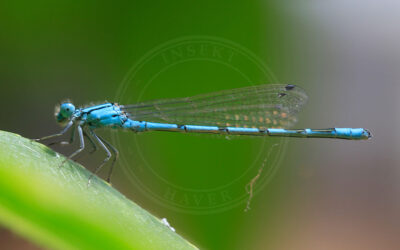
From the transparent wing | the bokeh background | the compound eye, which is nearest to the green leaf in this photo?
the compound eye

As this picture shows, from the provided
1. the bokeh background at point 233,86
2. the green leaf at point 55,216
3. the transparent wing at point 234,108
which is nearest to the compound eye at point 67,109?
the transparent wing at point 234,108

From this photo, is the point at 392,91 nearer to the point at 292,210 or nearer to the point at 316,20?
the point at 316,20

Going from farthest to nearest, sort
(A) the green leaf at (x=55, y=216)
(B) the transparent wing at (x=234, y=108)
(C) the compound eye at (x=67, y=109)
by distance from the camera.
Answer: (B) the transparent wing at (x=234, y=108) < (C) the compound eye at (x=67, y=109) < (A) the green leaf at (x=55, y=216)

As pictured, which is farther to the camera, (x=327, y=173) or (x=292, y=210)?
(x=327, y=173)

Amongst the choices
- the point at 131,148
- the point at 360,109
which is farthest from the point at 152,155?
the point at 360,109

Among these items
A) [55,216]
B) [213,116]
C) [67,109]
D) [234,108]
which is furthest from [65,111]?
[55,216]

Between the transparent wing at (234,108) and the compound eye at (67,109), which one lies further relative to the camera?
the transparent wing at (234,108)

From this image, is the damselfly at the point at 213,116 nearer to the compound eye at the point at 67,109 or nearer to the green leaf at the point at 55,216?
the compound eye at the point at 67,109

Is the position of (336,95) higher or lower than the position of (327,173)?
higher

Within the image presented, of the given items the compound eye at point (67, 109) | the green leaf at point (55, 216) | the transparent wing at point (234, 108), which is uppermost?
the transparent wing at point (234, 108)
